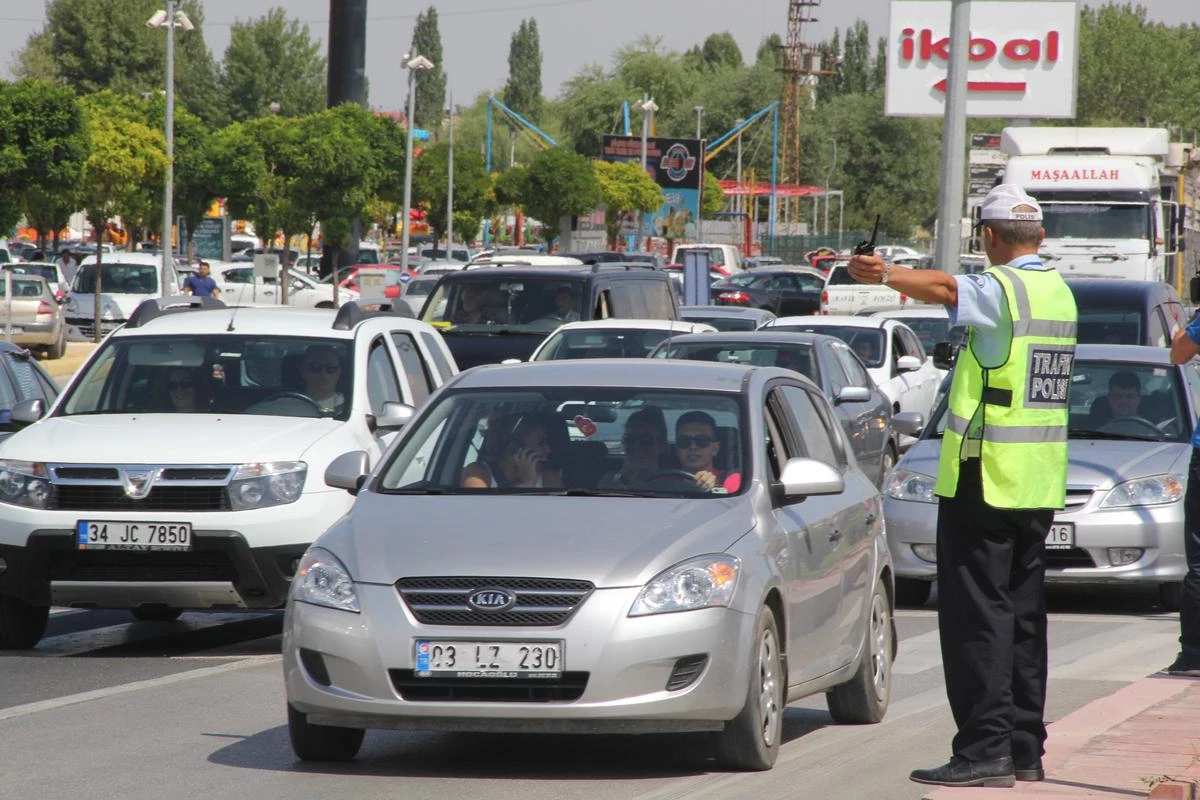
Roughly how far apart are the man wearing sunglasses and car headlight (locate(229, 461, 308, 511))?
9.54 ft

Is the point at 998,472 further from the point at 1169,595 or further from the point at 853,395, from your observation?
the point at 853,395

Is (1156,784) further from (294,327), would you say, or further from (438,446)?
(294,327)

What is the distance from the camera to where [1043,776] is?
639 centimetres

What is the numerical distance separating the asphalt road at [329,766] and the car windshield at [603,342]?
8131mm

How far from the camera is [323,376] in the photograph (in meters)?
11.3

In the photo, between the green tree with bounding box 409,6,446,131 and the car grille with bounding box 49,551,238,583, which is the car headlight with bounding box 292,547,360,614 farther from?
the green tree with bounding box 409,6,446,131

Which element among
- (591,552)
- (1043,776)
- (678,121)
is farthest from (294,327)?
(678,121)

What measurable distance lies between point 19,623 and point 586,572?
4702mm

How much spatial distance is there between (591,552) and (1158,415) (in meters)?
7.20

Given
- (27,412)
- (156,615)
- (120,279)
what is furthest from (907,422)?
(120,279)

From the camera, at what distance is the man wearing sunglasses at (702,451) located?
750 centimetres

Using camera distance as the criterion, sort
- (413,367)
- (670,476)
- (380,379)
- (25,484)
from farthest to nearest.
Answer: (413,367), (380,379), (25,484), (670,476)

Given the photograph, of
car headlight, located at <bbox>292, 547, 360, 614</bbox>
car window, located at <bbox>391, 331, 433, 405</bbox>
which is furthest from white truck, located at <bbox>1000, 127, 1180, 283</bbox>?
car headlight, located at <bbox>292, 547, 360, 614</bbox>

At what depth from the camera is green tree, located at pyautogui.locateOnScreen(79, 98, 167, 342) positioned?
42094mm
